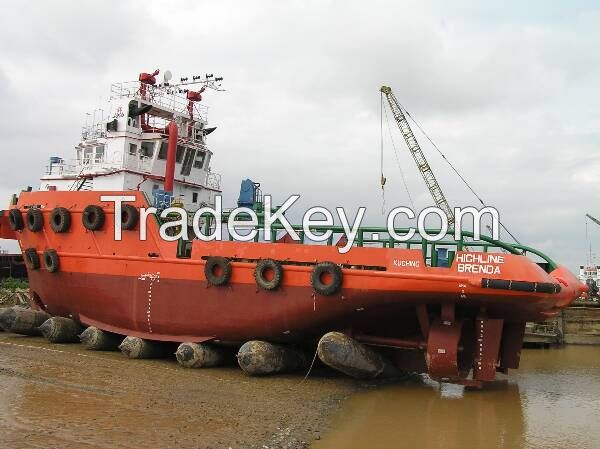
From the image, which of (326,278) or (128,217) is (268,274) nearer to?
(326,278)

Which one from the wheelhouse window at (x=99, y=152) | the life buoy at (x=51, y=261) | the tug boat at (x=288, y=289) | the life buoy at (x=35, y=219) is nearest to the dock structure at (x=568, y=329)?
the tug boat at (x=288, y=289)

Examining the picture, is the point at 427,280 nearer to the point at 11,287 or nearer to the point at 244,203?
the point at 244,203

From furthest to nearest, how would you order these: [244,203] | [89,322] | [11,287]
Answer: [11,287] < [244,203] < [89,322]

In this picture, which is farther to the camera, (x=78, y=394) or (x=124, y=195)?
(x=124, y=195)

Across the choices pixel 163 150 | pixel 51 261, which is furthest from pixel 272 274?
pixel 163 150

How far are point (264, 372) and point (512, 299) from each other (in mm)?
4540

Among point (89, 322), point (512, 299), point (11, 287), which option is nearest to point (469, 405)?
point (512, 299)

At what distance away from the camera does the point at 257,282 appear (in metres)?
11.3

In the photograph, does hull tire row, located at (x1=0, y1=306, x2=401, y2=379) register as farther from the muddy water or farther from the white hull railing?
the white hull railing

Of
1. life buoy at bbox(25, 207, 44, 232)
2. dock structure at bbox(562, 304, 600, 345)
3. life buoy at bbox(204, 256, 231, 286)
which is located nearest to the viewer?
life buoy at bbox(204, 256, 231, 286)

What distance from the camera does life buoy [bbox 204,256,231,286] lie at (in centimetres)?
1162

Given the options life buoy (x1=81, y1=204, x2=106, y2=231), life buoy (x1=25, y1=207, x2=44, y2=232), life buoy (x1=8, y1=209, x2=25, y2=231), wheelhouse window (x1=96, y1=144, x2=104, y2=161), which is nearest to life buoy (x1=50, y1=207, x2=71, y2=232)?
life buoy (x1=25, y1=207, x2=44, y2=232)

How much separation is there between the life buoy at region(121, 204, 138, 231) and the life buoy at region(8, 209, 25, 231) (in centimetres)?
354

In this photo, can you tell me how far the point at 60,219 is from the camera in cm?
1360
